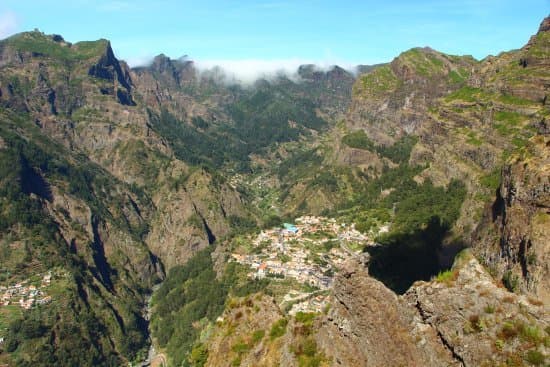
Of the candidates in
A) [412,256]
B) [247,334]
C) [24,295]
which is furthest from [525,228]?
[24,295]

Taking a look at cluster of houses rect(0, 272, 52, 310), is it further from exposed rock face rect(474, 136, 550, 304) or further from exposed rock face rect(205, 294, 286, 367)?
exposed rock face rect(474, 136, 550, 304)

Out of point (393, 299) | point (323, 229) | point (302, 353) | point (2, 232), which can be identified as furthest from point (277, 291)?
point (2, 232)

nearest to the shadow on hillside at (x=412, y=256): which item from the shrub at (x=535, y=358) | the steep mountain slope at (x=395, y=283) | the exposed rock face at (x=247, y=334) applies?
the steep mountain slope at (x=395, y=283)

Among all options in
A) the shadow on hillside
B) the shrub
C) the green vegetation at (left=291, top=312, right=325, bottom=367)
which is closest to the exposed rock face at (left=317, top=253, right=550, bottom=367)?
the shrub

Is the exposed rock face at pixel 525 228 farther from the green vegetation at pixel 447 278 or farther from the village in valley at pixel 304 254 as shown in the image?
the village in valley at pixel 304 254

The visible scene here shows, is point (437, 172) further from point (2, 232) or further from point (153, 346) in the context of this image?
point (2, 232)
